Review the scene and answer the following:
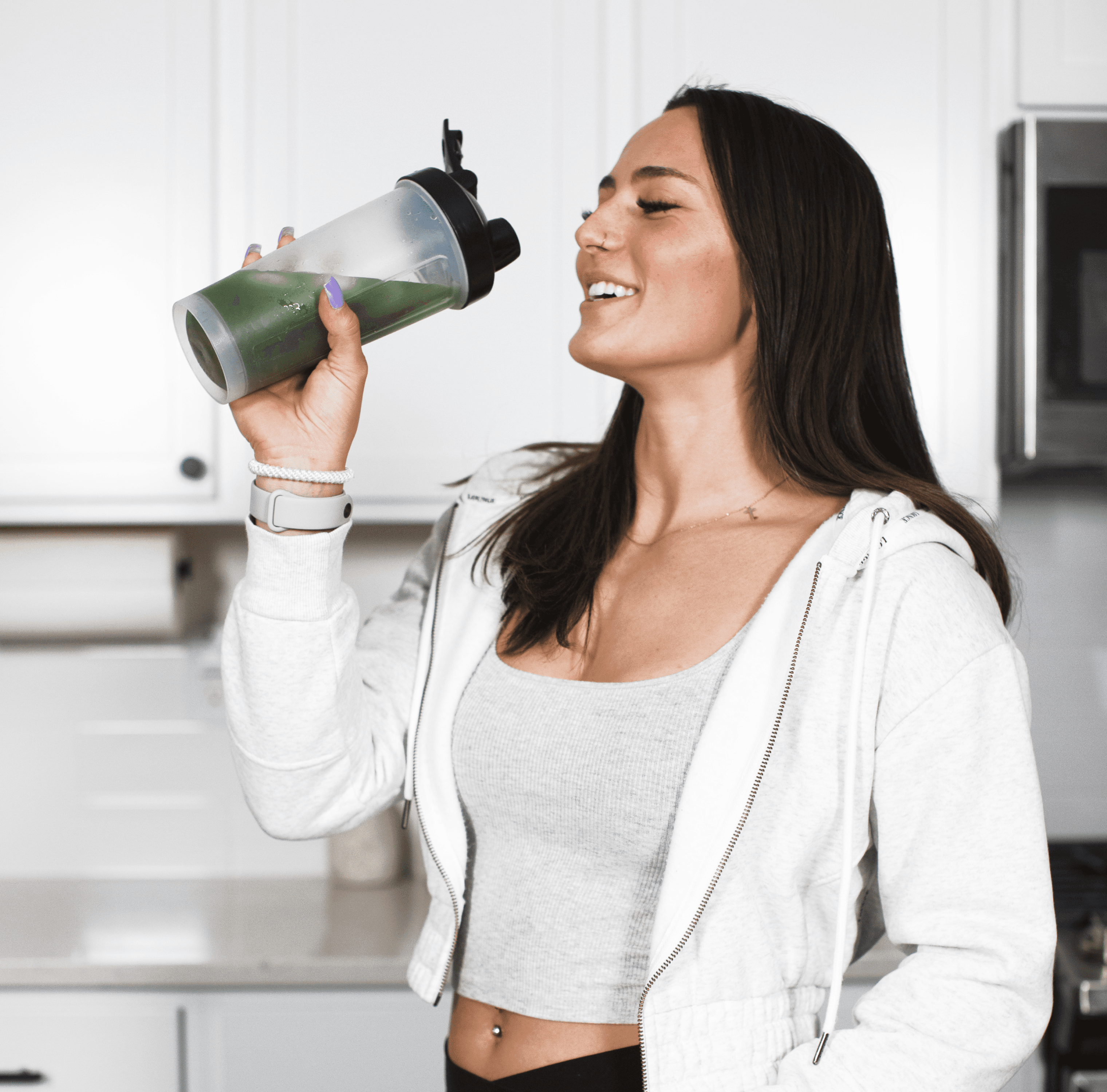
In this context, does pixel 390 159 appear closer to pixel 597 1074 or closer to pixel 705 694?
pixel 705 694

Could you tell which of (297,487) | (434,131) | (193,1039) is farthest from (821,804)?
(434,131)

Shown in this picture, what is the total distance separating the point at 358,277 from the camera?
89 cm

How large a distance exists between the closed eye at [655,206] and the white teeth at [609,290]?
8cm

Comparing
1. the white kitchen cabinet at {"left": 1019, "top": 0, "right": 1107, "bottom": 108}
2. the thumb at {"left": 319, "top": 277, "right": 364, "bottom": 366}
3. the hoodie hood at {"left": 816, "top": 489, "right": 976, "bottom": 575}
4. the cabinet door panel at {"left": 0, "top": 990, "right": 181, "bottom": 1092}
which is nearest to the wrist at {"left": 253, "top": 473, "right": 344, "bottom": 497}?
the thumb at {"left": 319, "top": 277, "right": 364, "bottom": 366}

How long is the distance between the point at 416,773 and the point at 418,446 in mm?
845

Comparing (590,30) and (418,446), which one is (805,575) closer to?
(418,446)

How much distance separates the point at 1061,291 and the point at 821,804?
1105 millimetres

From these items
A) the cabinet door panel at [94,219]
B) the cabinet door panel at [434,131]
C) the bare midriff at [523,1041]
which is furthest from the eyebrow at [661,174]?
the cabinet door panel at [94,219]

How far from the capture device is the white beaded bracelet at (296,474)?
895 millimetres

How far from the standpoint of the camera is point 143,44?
5.63ft

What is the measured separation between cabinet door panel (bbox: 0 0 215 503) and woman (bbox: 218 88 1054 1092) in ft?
2.79

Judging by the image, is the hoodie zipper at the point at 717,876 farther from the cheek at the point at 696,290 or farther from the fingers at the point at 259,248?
the fingers at the point at 259,248

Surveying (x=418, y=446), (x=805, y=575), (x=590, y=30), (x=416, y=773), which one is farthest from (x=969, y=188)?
(x=416, y=773)

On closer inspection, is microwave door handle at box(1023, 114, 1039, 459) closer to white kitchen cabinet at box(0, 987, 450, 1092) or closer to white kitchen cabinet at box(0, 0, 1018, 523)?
white kitchen cabinet at box(0, 0, 1018, 523)
